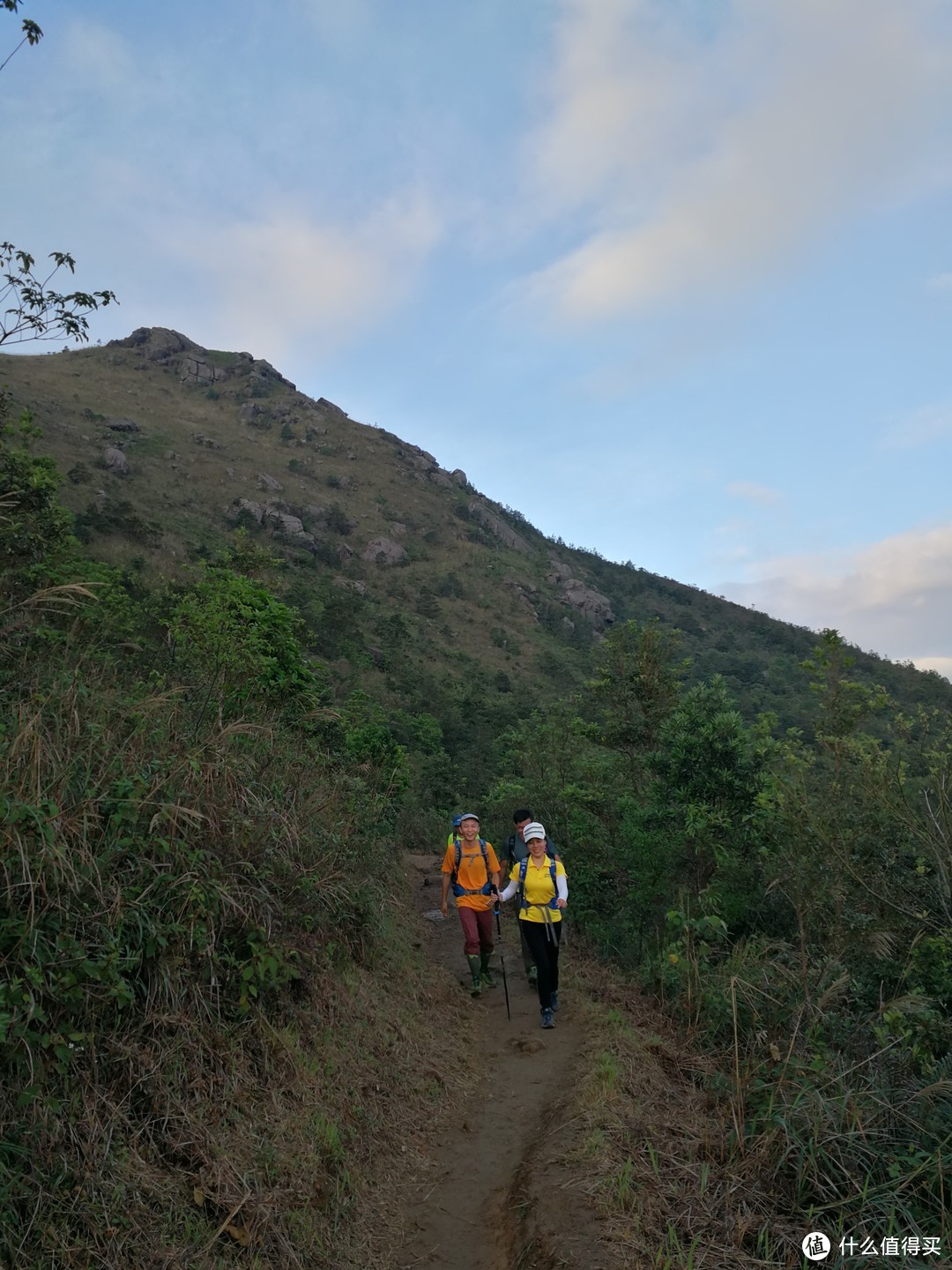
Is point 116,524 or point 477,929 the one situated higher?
point 116,524

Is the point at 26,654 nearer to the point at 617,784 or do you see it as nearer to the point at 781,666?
the point at 617,784

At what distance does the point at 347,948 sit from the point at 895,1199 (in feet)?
13.1

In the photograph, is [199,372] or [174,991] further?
[199,372]

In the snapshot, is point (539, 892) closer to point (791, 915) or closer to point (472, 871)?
point (472, 871)

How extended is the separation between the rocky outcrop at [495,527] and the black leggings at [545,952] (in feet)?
241

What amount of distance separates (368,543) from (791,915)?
55.7 metres

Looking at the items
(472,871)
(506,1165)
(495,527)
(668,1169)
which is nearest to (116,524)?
(472,871)

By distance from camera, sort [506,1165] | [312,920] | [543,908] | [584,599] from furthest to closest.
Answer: [584,599] → [543,908] → [312,920] → [506,1165]

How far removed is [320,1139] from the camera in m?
4.08

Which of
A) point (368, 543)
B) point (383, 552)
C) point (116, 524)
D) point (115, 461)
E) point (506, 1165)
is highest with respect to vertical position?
point (115, 461)

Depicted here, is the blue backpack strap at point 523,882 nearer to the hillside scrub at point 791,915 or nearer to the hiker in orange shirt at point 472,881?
the hiker in orange shirt at point 472,881

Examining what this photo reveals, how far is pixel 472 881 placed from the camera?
25.1ft

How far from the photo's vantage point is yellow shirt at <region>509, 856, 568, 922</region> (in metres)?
6.77

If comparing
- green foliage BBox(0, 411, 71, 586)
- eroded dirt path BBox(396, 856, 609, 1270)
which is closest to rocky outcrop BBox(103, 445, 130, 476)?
green foliage BBox(0, 411, 71, 586)
